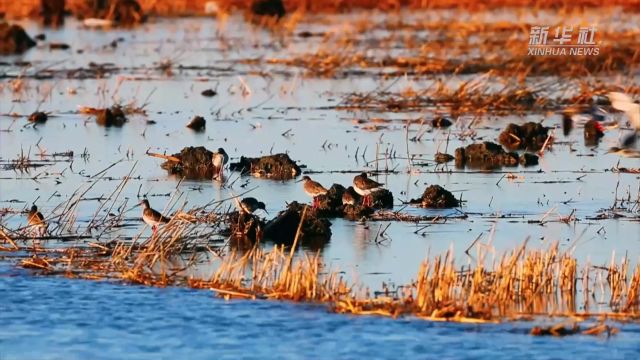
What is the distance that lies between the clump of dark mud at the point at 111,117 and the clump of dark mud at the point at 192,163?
5031 millimetres

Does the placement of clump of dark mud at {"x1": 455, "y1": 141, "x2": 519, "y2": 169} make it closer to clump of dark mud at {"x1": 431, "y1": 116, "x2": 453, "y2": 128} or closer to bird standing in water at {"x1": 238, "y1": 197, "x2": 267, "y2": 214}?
clump of dark mud at {"x1": 431, "y1": 116, "x2": 453, "y2": 128}

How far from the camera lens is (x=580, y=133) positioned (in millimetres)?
23266

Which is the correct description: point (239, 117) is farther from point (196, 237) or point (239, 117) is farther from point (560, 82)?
point (196, 237)

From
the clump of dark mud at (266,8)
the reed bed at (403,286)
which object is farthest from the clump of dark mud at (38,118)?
the clump of dark mud at (266,8)

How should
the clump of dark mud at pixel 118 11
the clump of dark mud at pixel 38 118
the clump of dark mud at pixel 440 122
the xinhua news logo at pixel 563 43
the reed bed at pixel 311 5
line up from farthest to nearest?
the reed bed at pixel 311 5
the clump of dark mud at pixel 118 11
the xinhua news logo at pixel 563 43
the clump of dark mud at pixel 38 118
the clump of dark mud at pixel 440 122

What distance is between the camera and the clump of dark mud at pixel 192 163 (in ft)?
62.3

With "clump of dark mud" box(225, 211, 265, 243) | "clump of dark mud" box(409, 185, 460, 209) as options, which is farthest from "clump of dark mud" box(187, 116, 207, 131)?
"clump of dark mud" box(225, 211, 265, 243)

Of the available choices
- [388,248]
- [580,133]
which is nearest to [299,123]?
[580,133]

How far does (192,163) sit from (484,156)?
13.7 ft

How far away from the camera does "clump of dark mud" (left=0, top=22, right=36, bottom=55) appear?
39156mm

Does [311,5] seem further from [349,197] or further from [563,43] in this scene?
[349,197]

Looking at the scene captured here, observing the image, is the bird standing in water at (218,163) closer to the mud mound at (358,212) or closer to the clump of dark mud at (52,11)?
the mud mound at (358,212)

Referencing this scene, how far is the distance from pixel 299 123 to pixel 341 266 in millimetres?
11694

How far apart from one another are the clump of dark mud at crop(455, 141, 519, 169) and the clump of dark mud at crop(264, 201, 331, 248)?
18.9ft
